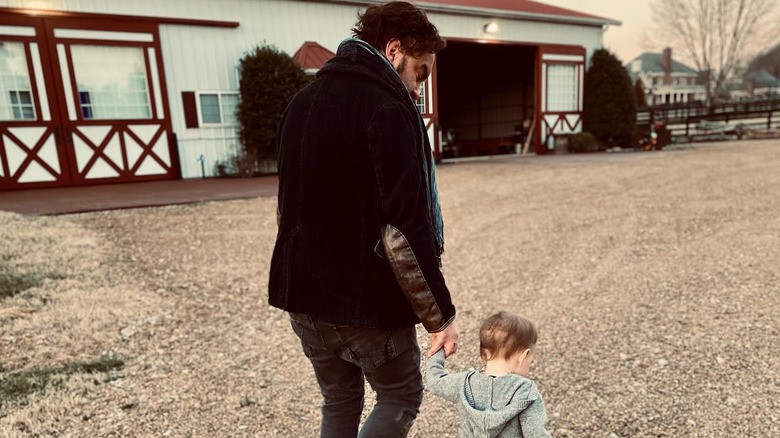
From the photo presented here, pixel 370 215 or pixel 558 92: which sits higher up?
pixel 558 92

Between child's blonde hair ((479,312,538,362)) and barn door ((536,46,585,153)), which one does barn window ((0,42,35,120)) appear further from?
barn door ((536,46,585,153))

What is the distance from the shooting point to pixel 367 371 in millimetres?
1567

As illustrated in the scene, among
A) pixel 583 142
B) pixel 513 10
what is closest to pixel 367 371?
pixel 513 10

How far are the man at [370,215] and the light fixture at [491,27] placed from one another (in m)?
15.4

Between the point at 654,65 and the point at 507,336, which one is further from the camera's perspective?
the point at 654,65

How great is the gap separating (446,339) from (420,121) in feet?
2.22

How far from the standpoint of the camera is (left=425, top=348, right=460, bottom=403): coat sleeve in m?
1.59

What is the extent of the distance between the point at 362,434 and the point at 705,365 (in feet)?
8.17

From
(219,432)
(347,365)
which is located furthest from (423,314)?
(219,432)

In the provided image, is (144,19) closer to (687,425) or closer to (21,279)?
(21,279)

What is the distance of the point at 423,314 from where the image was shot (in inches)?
57.8

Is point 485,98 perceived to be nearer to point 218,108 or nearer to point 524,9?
point 524,9

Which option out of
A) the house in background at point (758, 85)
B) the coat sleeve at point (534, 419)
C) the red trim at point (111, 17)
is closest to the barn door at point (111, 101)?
the red trim at point (111, 17)

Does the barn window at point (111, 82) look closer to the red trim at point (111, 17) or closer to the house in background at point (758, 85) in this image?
the red trim at point (111, 17)
